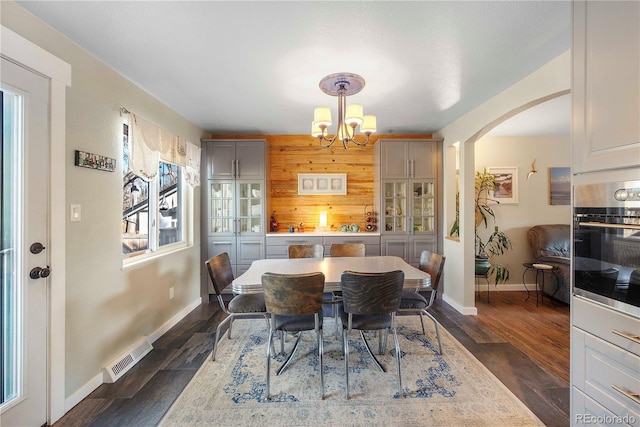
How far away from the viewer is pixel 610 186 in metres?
1.20

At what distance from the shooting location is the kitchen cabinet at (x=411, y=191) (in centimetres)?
402

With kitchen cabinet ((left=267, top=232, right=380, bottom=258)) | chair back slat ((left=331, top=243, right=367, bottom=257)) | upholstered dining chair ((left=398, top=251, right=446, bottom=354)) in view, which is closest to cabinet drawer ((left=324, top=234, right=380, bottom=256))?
kitchen cabinet ((left=267, top=232, right=380, bottom=258))

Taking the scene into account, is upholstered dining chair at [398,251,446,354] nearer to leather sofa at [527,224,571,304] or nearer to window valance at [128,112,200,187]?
leather sofa at [527,224,571,304]

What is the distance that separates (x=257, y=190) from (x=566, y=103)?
151 inches

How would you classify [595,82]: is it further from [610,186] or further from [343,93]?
[343,93]

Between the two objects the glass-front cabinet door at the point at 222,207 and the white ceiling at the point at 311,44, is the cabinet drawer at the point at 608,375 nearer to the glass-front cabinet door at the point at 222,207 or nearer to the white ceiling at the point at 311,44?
the white ceiling at the point at 311,44

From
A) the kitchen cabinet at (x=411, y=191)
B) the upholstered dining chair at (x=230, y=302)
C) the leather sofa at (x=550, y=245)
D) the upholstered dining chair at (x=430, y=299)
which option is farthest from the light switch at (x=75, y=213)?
the leather sofa at (x=550, y=245)

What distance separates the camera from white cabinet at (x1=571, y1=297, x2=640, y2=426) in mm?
1125

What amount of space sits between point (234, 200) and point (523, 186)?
446 cm

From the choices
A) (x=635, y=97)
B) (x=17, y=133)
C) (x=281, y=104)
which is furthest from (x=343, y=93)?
(x=17, y=133)

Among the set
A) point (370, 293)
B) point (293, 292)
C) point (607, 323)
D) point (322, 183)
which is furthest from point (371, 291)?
point (322, 183)

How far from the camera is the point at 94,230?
2064 mm

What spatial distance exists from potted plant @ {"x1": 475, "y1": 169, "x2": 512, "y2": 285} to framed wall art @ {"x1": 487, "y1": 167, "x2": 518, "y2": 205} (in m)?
0.08

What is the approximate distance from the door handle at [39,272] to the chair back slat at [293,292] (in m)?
1.28
